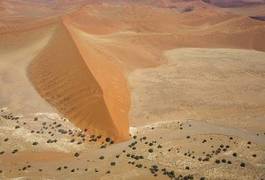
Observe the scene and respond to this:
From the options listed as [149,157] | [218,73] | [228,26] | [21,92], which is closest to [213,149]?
[149,157]

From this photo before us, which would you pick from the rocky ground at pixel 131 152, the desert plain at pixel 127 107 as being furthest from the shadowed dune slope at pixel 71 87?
the rocky ground at pixel 131 152

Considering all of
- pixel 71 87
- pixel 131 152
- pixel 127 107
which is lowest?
pixel 127 107

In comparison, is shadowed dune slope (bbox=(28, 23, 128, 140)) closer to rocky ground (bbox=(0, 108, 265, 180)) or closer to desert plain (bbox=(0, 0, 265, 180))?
desert plain (bbox=(0, 0, 265, 180))

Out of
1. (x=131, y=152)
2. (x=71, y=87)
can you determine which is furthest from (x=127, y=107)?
(x=131, y=152)

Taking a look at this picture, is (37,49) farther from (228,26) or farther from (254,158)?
(228,26)

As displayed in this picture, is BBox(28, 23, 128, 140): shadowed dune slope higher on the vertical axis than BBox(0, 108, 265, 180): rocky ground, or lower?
higher

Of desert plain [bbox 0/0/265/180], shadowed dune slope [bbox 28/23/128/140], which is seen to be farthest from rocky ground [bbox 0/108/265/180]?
shadowed dune slope [bbox 28/23/128/140]

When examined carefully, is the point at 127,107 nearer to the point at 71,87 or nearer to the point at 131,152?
the point at 71,87

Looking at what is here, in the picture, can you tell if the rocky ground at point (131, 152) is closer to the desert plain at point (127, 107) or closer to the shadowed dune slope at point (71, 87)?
the desert plain at point (127, 107)
